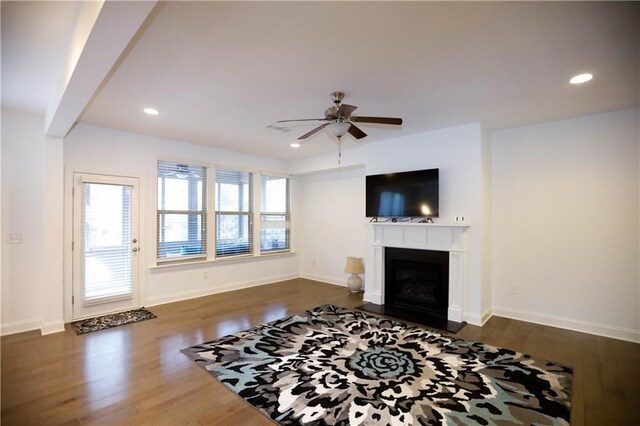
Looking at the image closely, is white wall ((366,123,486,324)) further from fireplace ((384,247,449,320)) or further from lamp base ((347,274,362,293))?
lamp base ((347,274,362,293))

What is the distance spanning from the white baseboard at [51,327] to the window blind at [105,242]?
449 millimetres

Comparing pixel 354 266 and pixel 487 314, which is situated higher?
pixel 354 266

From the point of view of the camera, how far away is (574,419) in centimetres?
226

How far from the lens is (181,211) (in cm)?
537

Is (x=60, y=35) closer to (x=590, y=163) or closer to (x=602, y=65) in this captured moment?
(x=602, y=65)

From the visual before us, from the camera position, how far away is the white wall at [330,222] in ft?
20.9

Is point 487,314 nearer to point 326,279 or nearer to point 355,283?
point 355,283

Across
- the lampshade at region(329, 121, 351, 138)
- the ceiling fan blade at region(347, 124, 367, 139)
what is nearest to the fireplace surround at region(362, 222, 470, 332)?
the ceiling fan blade at region(347, 124, 367, 139)

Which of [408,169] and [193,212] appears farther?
[193,212]

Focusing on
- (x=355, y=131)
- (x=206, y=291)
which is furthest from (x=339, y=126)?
(x=206, y=291)

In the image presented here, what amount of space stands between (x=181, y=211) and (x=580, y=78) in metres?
5.50

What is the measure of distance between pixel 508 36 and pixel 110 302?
5.60 metres

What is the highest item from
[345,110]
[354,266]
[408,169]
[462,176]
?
[345,110]

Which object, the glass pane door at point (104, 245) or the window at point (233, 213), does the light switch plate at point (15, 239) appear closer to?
the glass pane door at point (104, 245)
